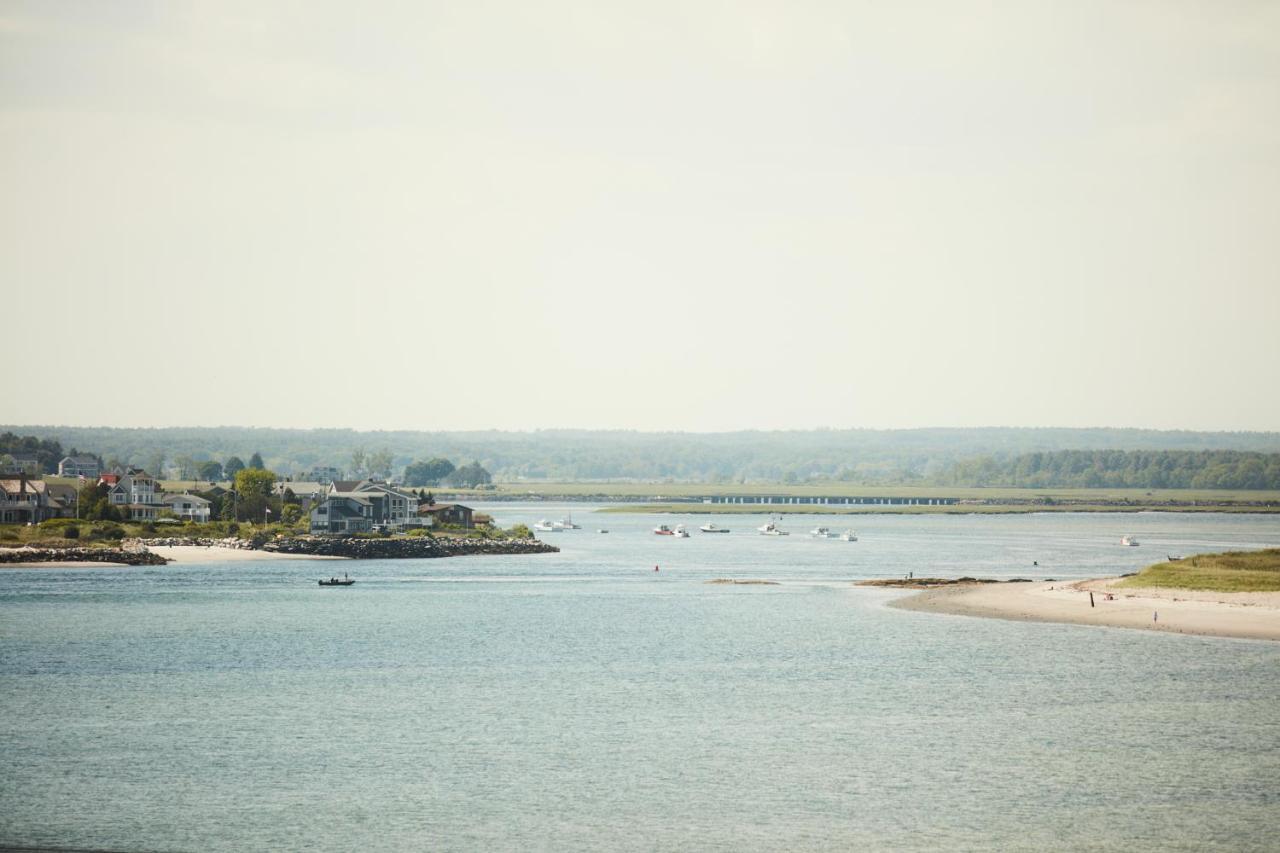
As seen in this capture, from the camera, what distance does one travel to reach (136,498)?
172875 mm

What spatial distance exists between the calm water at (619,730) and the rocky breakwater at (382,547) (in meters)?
49.9

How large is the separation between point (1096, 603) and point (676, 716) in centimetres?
4589

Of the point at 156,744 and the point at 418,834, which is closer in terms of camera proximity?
the point at 418,834

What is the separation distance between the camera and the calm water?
120ft

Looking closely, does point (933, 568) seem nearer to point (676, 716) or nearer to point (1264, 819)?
point (676, 716)

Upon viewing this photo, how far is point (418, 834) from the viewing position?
35812 mm

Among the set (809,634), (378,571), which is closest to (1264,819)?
(809,634)

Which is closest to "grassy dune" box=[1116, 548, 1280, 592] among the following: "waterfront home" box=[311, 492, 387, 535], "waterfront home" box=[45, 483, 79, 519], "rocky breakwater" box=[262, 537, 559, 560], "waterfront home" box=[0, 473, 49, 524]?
"rocky breakwater" box=[262, 537, 559, 560]

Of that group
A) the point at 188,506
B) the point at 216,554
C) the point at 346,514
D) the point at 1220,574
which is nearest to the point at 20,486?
the point at 188,506

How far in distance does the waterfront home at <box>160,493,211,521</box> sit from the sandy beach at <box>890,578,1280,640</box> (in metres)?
107

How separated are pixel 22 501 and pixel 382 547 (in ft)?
141

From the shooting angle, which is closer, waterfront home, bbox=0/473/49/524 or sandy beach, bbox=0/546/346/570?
sandy beach, bbox=0/546/346/570

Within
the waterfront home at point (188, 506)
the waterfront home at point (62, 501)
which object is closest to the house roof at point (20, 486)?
the waterfront home at point (62, 501)

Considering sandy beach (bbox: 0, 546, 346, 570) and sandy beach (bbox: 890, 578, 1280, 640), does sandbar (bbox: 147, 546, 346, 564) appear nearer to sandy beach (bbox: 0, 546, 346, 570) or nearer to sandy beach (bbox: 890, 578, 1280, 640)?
sandy beach (bbox: 0, 546, 346, 570)
